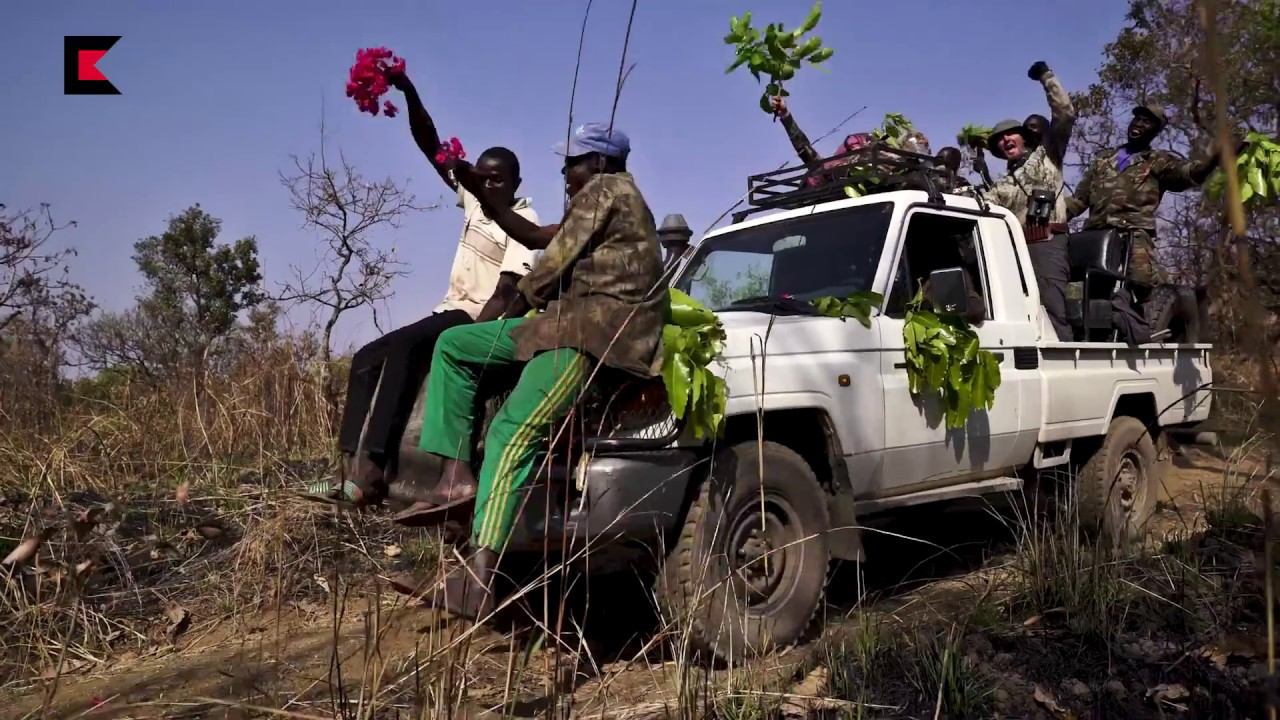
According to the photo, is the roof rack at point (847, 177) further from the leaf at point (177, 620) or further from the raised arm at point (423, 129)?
the leaf at point (177, 620)

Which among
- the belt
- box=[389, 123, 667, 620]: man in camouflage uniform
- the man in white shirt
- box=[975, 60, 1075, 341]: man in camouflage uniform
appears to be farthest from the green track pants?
the belt

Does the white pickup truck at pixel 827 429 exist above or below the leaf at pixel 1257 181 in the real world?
below

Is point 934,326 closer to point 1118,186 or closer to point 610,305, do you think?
point 610,305

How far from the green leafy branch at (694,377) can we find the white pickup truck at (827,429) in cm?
11

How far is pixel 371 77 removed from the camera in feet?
10.6

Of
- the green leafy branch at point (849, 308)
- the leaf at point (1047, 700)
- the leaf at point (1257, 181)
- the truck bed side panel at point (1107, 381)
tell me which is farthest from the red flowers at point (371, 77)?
the leaf at point (1257, 181)

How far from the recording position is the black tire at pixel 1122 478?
17.6 ft

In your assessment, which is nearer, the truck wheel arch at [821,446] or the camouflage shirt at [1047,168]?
the truck wheel arch at [821,446]

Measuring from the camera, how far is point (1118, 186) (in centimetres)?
645

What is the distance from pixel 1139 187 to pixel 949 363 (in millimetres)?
3209

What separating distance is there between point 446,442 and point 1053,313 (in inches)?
157

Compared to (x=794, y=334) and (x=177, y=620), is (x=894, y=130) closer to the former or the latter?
(x=794, y=334)

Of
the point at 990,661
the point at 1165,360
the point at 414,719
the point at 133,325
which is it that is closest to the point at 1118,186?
the point at 1165,360

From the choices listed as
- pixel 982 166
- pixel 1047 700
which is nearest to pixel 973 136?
pixel 982 166
